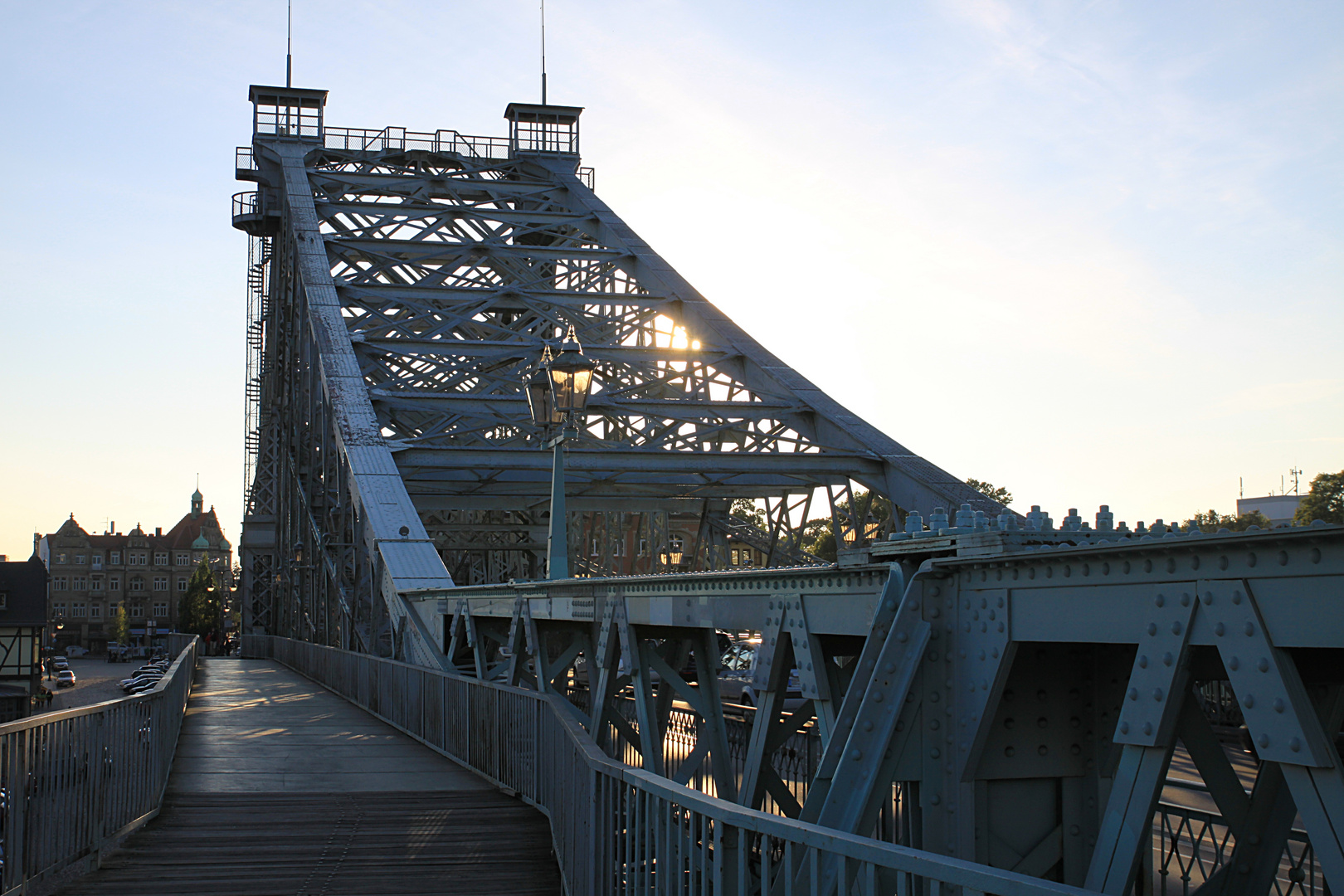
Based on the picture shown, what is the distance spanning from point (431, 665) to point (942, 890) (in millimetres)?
12399

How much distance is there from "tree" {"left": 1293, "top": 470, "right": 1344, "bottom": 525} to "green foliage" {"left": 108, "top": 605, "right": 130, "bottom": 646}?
97.6 m

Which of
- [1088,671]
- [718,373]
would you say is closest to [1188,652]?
[1088,671]

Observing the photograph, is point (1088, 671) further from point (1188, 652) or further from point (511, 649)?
point (511, 649)

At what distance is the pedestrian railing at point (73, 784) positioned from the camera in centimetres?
658

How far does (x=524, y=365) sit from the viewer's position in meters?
27.5

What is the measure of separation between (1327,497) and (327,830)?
191 ft

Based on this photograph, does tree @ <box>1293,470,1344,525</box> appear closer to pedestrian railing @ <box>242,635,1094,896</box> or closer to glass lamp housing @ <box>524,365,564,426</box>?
glass lamp housing @ <box>524,365,564,426</box>

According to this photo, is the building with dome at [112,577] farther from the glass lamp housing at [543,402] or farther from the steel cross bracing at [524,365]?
the glass lamp housing at [543,402]

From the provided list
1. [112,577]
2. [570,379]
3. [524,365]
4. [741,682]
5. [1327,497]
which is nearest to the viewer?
[570,379]

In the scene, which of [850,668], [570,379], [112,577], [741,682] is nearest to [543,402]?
[570,379]

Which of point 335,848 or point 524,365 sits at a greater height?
point 524,365

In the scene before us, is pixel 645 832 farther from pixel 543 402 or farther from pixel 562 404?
pixel 543 402

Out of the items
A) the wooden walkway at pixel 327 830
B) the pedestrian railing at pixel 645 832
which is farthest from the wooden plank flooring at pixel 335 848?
the pedestrian railing at pixel 645 832

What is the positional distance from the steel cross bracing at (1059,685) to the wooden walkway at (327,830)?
77.6 inches
